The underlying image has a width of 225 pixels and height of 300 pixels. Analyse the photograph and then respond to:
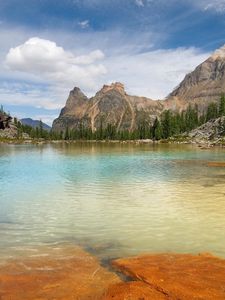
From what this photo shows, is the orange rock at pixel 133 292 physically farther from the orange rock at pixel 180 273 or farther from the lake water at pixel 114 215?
the lake water at pixel 114 215

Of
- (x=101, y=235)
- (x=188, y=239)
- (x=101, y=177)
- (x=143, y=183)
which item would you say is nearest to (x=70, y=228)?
(x=101, y=235)

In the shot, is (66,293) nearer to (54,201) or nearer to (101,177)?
(54,201)

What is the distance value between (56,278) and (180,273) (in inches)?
200

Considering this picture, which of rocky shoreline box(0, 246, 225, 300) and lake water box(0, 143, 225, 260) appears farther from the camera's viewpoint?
lake water box(0, 143, 225, 260)

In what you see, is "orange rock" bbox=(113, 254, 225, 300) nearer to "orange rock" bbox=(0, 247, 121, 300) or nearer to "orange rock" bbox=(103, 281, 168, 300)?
"orange rock" bbox=(103, 281, 168, 300)

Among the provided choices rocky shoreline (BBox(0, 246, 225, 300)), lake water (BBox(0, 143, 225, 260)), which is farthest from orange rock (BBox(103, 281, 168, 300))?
lake water (BBox(0, 143, 225, 260))

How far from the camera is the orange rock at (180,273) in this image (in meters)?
13.5

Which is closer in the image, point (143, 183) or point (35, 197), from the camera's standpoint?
point (35, 197)

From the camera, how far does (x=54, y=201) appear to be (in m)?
34.0

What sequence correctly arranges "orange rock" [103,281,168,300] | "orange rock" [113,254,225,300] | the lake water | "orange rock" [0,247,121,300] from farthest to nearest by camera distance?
the lake water < "orange rock" [0,247,121,300] < "orange rock" [113,254,225,300] < "orange rock" [103,281,168,300]

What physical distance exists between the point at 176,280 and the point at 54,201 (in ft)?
68.6

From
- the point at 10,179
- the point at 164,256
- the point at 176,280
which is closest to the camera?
the point at 176,280

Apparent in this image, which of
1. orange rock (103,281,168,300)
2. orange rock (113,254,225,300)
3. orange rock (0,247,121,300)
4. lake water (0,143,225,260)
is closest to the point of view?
orange rock (103,281,168,300)

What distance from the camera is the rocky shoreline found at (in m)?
13.5
